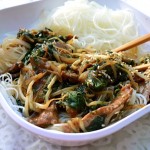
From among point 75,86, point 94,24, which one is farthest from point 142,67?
point 94,24

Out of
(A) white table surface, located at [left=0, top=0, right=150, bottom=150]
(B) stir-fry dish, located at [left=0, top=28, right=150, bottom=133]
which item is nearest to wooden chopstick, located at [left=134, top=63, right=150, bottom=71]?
(B) stir-fry dish, located at [left=0, top=28, right=150, bottom=133]

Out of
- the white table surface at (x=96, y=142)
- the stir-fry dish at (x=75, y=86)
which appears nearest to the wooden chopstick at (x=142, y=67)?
the stir-fry dish at (x=75, y=86)

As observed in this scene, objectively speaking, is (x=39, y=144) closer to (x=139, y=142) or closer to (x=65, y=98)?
(x=65, y=98)

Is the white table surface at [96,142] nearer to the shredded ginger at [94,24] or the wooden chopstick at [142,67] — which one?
the wooden chopstick at [142,67]

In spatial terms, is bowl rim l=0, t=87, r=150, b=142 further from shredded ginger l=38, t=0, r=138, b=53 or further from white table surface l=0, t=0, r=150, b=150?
shredded ginger l=38, t=0, r=138, b=53

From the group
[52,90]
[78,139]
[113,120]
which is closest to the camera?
[78,139]

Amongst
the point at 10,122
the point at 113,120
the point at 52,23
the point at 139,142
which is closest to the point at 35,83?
the point at 10,122
